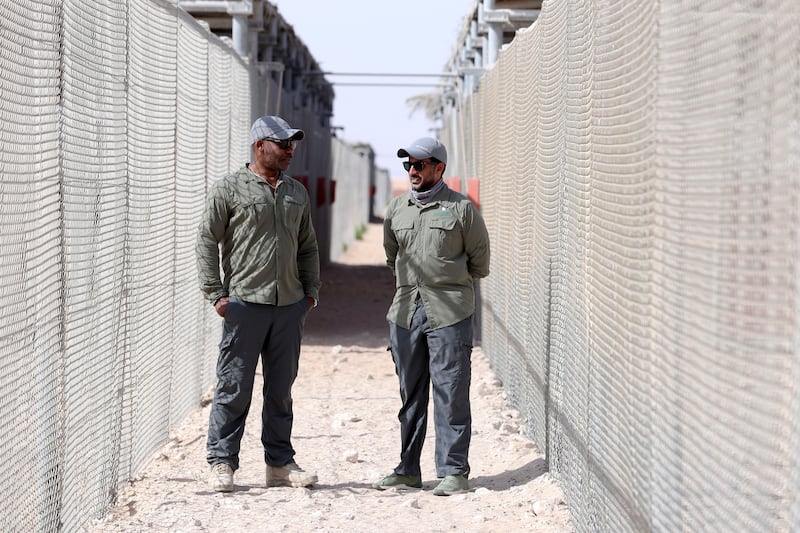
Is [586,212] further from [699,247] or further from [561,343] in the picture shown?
[699,247]

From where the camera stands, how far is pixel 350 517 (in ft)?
20.3

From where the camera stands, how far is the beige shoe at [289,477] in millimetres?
6766

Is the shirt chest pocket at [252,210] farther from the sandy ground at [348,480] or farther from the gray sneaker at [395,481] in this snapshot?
the gray sneaker at [395,481]

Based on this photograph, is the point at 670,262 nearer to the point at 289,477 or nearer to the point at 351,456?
the point at 289,477

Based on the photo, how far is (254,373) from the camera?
6.58m

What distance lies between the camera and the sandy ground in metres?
6.11

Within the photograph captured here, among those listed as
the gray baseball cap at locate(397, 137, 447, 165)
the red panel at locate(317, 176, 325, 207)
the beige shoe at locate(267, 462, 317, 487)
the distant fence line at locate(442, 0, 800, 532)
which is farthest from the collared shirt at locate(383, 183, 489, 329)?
the red panel at locate(317, 176, 325, 207)

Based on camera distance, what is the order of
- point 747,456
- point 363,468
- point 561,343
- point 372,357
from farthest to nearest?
1. point 372,357
2. point 363,468
3. point 561,343
4. point 747,456

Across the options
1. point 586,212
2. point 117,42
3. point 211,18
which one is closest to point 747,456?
point 586,212

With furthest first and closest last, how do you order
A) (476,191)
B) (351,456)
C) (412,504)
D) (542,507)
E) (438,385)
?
(476,191) < (351,456) < (438,385) < (412,504) < (542,507)

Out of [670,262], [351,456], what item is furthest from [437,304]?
[670,262]

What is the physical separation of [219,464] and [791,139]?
4.53 m

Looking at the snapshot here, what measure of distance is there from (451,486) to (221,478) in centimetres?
120

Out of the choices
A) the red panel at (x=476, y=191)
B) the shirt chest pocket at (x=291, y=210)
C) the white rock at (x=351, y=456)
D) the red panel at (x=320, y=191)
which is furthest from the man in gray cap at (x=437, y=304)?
the red panel at (x=320, y=191)
